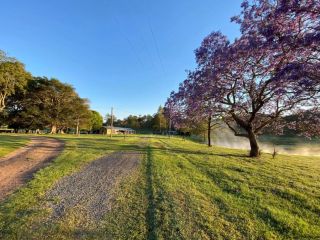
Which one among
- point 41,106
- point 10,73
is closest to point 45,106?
point 41,106

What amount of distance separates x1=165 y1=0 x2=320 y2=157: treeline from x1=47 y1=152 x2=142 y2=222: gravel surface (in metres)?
5.75

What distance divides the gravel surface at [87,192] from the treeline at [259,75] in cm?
575

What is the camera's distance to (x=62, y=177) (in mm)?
7668

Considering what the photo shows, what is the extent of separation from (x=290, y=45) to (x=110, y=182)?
6.94 metres

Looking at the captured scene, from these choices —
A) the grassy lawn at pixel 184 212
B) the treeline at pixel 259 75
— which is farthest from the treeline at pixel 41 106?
the grassy lawn at pixel 184 212

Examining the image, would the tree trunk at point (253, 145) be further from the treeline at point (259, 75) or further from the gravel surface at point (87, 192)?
the gravel surface at point (87, 192)

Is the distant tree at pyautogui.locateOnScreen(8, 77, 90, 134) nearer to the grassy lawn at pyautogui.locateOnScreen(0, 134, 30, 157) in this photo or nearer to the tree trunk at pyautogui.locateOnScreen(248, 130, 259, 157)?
the grassy lawn at pyautogui.locateOnScreen(0, 134, 30, 157)

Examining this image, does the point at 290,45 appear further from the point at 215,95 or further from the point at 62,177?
the point at 62,177

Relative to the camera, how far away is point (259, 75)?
1212cm

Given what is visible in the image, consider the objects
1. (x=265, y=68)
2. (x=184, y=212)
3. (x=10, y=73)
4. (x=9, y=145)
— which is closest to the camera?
(x=184, y=212)

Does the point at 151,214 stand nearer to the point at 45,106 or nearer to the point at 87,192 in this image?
the point at 87,192

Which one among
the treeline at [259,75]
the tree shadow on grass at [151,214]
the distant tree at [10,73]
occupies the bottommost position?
the tree shadow on grass at [151,214]

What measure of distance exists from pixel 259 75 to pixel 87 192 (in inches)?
421

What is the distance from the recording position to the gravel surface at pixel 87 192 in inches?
189
